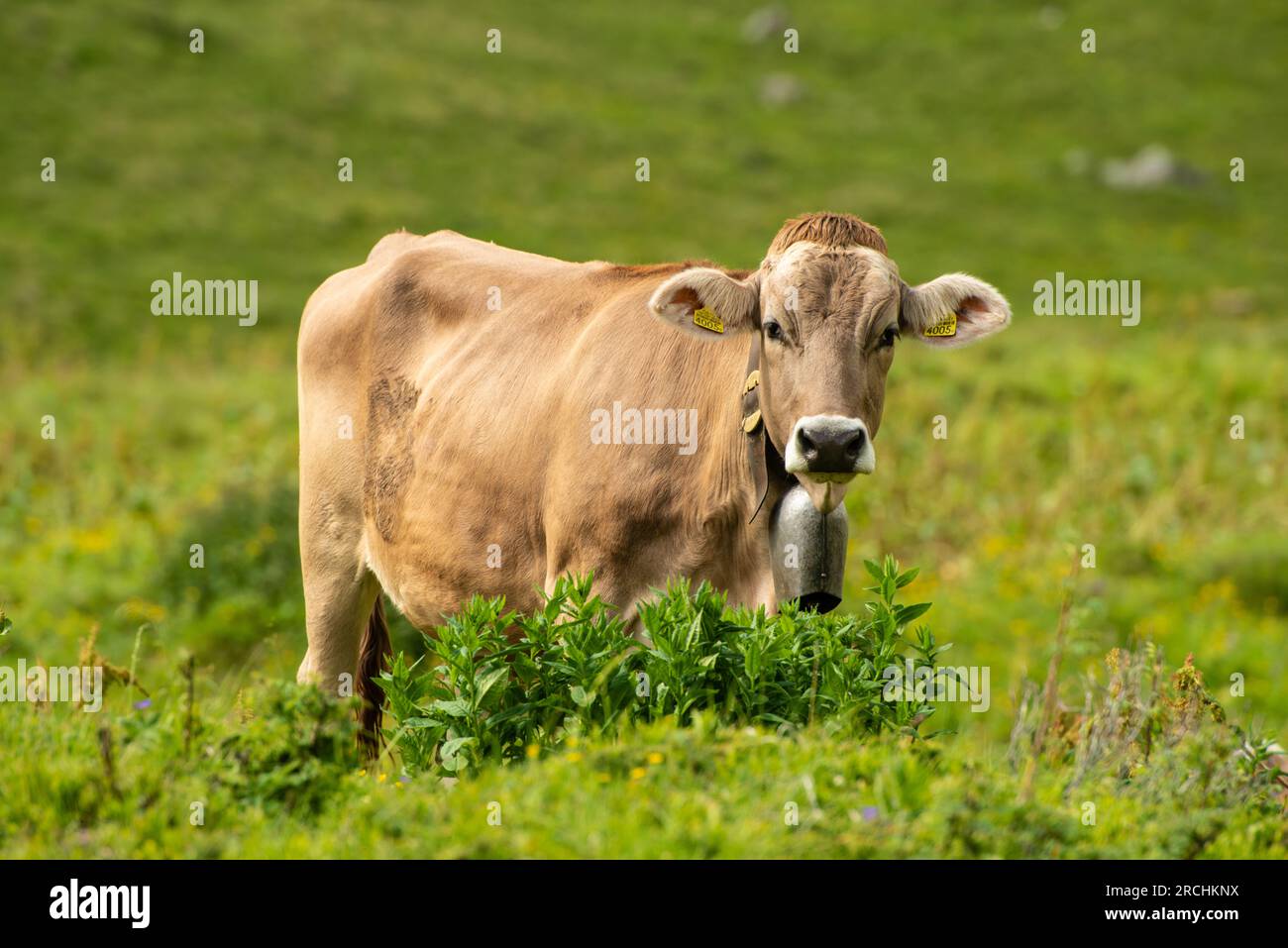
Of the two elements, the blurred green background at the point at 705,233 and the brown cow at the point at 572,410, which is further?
the blurred green background at the point at 705,233

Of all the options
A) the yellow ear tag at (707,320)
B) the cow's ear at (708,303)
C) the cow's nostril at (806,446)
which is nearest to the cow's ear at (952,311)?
the cow's ear at (708,303)

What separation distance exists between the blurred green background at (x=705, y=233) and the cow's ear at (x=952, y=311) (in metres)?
1.35

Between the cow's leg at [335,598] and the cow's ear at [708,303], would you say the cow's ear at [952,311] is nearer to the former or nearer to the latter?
the cow's ear at [708,303]

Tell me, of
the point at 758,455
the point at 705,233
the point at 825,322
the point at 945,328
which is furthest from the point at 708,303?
the point at 705,233

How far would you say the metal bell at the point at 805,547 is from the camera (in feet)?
18.6

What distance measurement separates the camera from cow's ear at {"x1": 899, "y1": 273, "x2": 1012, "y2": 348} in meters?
5.91

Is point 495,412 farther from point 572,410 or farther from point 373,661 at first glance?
point 373,661

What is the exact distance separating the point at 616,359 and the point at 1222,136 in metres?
43.0

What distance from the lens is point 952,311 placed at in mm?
6020

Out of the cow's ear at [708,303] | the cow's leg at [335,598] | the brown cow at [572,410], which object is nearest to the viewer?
the brown cow at [572,410]

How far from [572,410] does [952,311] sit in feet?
5.39

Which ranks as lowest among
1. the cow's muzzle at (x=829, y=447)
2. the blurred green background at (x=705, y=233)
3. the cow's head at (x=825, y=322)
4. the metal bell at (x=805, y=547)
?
the metal bell at (x=805, y=547)

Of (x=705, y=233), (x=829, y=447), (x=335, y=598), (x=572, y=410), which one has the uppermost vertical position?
(x=705, y=233)
